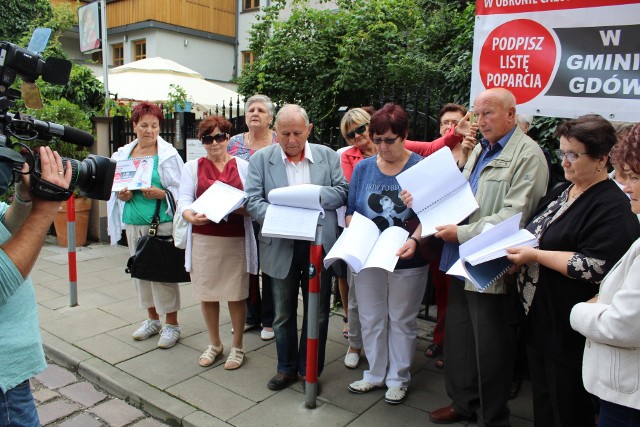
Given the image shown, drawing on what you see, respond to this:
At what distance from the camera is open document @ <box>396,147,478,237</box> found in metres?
3.00

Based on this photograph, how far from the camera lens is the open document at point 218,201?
3624mm

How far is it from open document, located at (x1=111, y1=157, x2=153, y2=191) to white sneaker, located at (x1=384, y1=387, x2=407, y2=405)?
256 cm

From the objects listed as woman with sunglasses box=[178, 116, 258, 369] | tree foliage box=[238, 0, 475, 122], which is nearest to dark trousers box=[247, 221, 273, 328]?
woman with sunglasses box=[178, 116, 258, 369]

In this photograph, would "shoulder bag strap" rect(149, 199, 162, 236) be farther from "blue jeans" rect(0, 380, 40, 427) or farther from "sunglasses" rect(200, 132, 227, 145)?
"blue jeans" rect(0, 380, 40, 427)

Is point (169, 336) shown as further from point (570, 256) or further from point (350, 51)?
point (350, 51)

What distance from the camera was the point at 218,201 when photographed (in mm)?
3717

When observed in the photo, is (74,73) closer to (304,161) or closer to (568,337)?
(304,161)

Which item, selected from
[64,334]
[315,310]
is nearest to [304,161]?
[315,310]

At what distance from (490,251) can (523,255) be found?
0.16 meters

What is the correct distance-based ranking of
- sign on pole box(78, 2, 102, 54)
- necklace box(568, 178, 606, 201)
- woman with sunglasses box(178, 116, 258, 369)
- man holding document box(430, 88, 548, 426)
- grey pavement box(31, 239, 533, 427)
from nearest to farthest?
1. necklace box(568, 178, 606, 201)
2. man holding document box(430, 88, 548, 426)
3. grey pavement box(31, 239, 533, 427)
4. woman with sunglasses box(178, 116, 258, 369)
5. sign on pole box(78, 2, 102, 54)

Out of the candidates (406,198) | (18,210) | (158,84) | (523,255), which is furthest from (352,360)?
(158,84)

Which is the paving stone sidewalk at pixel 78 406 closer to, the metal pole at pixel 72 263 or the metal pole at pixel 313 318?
the metal pole at pixel 313 318

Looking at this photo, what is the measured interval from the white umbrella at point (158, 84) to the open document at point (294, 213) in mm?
8312

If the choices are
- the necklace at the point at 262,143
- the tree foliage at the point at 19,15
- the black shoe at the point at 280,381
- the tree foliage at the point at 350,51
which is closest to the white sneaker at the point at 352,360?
the black shoe at the point at 280,381
